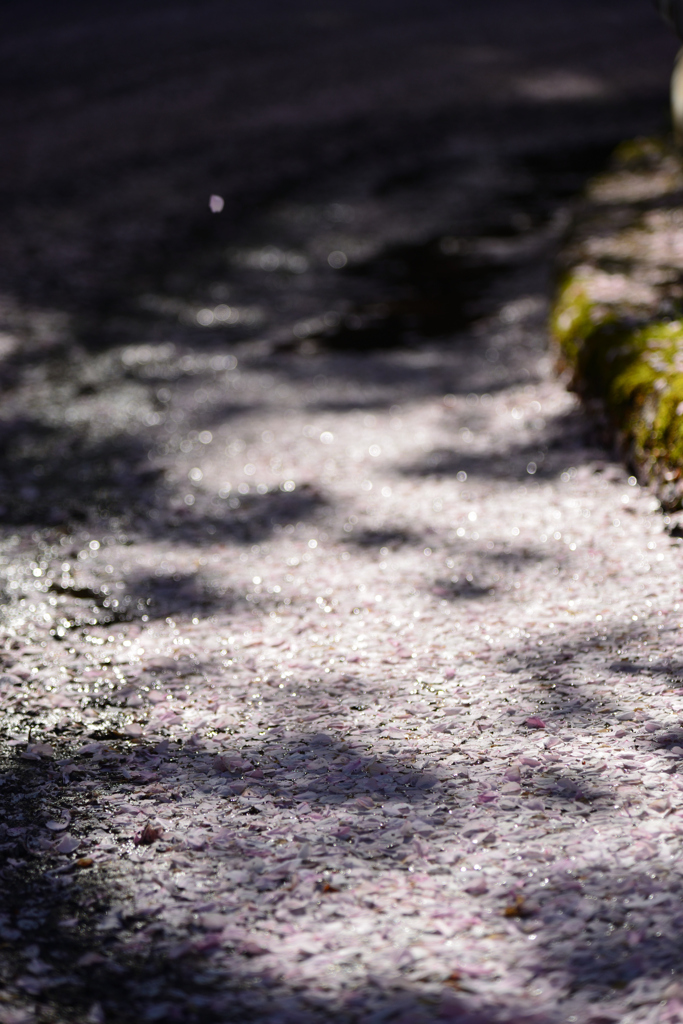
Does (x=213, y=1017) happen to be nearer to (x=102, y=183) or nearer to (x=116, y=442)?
(x=116, y=442)

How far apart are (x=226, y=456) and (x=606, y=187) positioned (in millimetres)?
6568

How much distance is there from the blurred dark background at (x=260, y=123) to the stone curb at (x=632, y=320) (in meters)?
2.66

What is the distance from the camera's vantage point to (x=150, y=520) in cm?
521

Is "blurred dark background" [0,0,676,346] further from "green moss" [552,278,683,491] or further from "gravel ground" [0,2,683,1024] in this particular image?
"green moss" [552,278,683,491]

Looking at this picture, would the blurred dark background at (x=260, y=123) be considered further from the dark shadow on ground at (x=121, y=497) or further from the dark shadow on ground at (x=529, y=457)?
→ the dark shadow on ground at (x=529, y=457)

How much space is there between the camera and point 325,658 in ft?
12.5

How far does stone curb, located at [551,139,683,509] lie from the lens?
185 inches

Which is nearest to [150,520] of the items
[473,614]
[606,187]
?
[473,614]

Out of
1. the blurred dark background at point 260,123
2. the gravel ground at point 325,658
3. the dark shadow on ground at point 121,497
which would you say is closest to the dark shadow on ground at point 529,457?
the gravel ground at point 325,658

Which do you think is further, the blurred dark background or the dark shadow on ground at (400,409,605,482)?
the blurred dark background

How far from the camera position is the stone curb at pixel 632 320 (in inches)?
185

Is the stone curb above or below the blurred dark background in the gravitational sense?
above

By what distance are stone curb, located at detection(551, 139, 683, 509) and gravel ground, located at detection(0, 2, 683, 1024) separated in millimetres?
234

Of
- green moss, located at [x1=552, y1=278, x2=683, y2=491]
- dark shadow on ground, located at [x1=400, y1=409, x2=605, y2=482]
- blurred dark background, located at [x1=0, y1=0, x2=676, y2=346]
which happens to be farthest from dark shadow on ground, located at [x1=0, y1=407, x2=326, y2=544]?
blurred dark background, located at [x1=0, y1=0, x2=676, y2=346]
